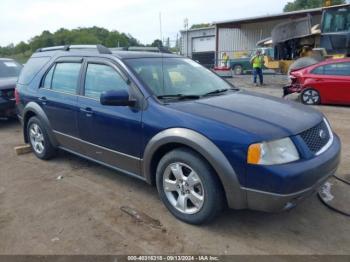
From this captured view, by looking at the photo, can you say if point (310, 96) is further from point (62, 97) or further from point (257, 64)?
point (62, 97)

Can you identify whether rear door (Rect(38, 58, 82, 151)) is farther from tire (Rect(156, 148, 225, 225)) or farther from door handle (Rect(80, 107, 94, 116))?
tire (Rect(156, 148, 225, 225))

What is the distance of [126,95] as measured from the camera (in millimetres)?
3707

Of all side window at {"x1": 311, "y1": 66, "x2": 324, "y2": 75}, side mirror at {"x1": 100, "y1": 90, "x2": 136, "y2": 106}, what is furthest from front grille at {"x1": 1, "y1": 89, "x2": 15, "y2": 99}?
side window at {"x1": 311, "y1": 66, "x2": 324, "y2": 75}

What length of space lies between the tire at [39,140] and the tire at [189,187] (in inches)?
96.5

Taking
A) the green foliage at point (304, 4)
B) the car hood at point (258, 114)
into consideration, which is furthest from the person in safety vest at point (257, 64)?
the green foliage at point (304, 4)

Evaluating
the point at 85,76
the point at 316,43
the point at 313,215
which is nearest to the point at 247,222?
the point at 313,215

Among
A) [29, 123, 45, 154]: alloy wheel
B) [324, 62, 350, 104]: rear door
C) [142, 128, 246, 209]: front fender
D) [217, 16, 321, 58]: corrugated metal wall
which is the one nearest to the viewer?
[142, 128, 246, 209]: front fender

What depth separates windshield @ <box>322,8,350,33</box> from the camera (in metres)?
14.4

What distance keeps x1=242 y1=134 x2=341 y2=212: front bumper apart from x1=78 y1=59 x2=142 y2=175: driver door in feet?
4.59

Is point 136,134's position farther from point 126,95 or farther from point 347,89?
point 347,89

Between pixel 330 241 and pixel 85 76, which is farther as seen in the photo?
pixel 85 76

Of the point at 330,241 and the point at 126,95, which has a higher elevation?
the point at 126,95

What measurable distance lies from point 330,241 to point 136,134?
2139mm

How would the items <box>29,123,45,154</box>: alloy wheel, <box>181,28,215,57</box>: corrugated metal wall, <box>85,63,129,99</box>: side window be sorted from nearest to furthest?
<box>85,63,129,99</box>: side window, <box>29,123,45,154</box>: alloy wheel, <box>181,28,215,57</box>: corrugated metal wall
